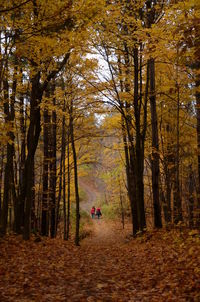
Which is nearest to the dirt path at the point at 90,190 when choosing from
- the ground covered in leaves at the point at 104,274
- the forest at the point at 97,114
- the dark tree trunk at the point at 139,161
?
the forest at the point at 97,114

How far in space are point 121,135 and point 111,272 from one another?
9181mm

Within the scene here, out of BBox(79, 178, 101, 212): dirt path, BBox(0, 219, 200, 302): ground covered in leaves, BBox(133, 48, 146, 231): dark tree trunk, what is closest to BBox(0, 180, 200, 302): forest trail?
BBox(0, 219, 200, 302): ground covered in leaves

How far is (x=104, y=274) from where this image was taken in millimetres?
6785

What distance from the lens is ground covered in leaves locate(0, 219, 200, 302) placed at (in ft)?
15.8

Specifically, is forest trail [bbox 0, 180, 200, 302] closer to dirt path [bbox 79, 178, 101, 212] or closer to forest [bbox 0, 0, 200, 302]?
forest [bbox 0, 0, 200, 302]

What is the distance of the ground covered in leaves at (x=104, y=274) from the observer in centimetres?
481

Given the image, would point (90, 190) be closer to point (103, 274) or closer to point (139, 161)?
point (139, 161)

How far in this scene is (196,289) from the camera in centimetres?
468

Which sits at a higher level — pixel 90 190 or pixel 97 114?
pixel 97 114

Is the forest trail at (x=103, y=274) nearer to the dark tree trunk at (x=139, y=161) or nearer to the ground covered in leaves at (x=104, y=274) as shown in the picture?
the ground covered in leaves at (x=104, y=274)

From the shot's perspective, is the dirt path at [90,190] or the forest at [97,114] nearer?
the forest at [97,114]

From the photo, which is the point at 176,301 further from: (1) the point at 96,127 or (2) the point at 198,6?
(1) the point at 96,127

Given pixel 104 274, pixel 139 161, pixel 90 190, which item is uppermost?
pixel 139 161

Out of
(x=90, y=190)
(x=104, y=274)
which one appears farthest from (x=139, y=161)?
(x=90, y=190)
